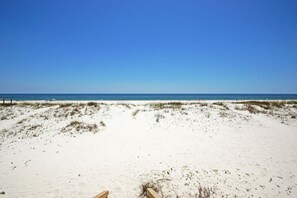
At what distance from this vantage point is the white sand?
A: 32.0 ft

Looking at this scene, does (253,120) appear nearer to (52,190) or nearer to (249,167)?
(249,167)

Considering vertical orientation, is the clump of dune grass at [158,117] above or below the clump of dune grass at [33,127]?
above

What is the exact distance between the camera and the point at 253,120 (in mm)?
25750

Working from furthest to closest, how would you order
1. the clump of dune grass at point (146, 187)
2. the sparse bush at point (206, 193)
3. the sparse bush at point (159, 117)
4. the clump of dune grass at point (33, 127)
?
the sparse bush at point (159, 117) → the clump of dune grass at point (33, 127) → the clump of dune grass at point (146, 187) → the sparse bush at point (206, 193)

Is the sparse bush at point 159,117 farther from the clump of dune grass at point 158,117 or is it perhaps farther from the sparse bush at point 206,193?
the sparse bush at point 206,193


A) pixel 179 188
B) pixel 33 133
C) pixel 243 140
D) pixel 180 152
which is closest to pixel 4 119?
pixel 33 133

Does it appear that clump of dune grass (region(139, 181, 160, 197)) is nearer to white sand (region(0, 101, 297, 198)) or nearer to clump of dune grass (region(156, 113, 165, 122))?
white sand (region(0, 101, 297, 198))

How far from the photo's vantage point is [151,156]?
46.1ft

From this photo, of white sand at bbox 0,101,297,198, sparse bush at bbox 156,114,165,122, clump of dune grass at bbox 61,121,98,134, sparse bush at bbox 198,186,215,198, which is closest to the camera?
sparse bush at bbox 198,186,215,198

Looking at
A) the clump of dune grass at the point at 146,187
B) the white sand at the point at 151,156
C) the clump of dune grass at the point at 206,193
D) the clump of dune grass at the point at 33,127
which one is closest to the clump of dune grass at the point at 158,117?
the white sand at the point at 151,156

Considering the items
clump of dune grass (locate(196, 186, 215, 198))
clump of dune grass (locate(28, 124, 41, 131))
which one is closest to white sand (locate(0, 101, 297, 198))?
clump of dune grass (locate(28, 124, 41, 131))

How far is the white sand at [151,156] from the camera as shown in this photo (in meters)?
9.74

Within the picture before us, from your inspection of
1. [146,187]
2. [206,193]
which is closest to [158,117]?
[146,187]

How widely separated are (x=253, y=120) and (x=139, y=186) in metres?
21.7
